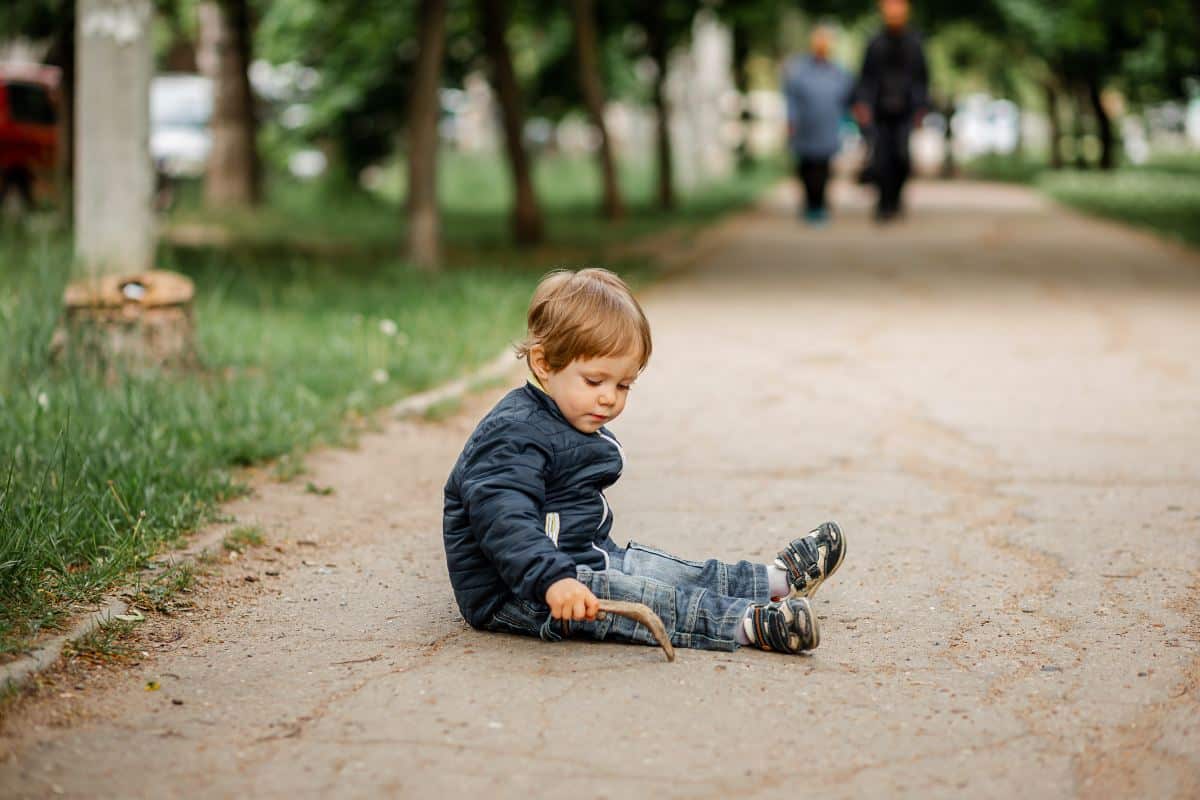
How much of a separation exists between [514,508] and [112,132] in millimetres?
5315

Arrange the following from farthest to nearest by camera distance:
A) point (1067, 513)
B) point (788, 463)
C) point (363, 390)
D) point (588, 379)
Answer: point (363, 390), point (788, 463), point (1067, 513), point (588, 379)

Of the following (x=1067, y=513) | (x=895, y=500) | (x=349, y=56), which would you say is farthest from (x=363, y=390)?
(x=349, y=56)

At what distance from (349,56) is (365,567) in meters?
18.1

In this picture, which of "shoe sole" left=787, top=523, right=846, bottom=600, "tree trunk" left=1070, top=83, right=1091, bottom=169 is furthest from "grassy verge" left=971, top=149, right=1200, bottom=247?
"shoe sole" left=787, top=523, right=846, bottom=600

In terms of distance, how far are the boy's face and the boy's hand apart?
0.50m

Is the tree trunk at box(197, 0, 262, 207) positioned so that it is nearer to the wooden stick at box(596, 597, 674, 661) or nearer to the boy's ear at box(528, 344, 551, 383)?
the boy's ear at box(528, 344, 551, 383)

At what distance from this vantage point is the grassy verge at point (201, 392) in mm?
4586

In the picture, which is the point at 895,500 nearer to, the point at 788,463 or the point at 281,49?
the point at 788,463

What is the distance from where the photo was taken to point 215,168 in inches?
901

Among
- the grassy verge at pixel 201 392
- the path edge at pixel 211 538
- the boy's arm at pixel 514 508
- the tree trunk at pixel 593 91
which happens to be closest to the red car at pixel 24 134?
the tree trunk at pixel 593 91

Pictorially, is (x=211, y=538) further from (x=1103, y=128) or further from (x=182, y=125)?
(x=1103, y=128)

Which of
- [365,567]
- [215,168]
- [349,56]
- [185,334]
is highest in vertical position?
[349,56]

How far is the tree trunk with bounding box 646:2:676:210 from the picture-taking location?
22.5 metres

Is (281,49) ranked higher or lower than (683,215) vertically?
higher
